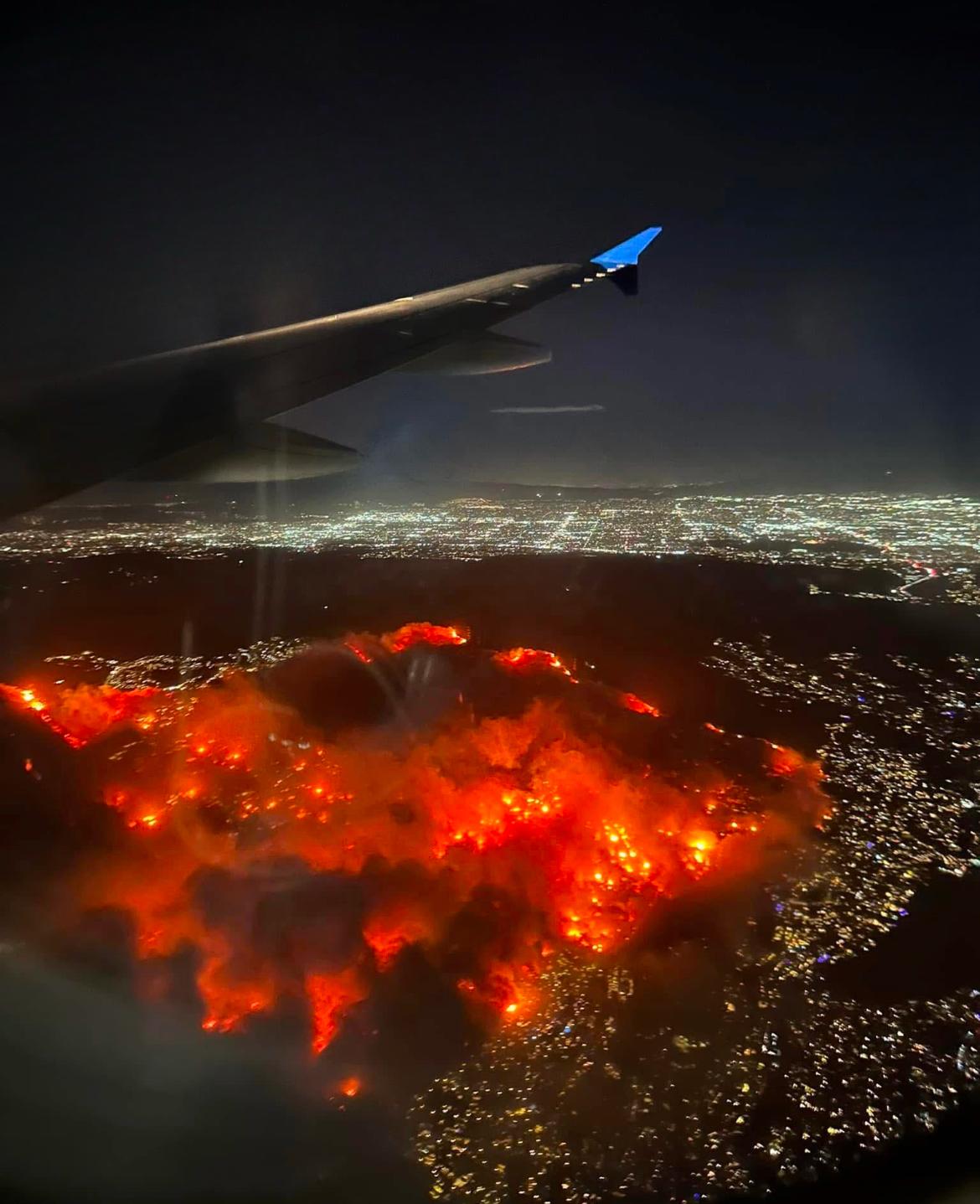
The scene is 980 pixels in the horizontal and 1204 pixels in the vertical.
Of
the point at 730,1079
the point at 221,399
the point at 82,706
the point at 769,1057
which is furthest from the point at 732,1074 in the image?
the point at 82,706

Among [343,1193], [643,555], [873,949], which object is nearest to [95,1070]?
[343,1193]

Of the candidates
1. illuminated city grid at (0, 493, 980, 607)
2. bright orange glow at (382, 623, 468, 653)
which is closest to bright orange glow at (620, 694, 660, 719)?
bright orange glow at (382, 623, 468, 653)

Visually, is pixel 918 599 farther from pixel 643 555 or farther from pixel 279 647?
pixel 279 647

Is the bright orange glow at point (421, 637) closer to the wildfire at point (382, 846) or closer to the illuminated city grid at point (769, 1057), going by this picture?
the wildfire at point (382, 846)

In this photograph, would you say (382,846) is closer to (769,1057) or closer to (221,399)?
(769,1057)

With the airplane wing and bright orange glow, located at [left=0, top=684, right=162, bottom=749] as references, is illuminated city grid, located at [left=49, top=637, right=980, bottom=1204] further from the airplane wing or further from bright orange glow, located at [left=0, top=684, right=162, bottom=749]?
bright orange glow, located at [left=0, top=684, right=162, bottom=749]

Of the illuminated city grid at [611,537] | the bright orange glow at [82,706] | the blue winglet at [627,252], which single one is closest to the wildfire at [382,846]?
the bright orange glow at [82,706]
